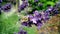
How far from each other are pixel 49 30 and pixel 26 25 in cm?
50

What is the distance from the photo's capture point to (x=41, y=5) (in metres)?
4.84

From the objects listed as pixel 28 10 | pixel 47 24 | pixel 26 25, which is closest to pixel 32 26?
pixel 26 25

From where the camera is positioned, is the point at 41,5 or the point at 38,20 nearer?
the point at 38,20

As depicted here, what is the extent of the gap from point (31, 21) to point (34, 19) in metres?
0.08

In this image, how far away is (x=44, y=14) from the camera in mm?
4113

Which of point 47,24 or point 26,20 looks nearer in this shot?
point 47,24

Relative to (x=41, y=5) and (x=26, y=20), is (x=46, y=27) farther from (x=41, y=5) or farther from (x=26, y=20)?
(x=41, y=5)

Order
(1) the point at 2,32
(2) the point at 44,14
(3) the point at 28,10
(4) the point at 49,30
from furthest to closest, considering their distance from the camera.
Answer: (3) the point at 28,10, (2) the point at 44,14, (1) the point at 2,32, (4) the point at 49,30

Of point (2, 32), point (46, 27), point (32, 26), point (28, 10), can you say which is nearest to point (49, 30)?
point (46, 27)

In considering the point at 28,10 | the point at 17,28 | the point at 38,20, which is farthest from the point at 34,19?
the point at 28,10

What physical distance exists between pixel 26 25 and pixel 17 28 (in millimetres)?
181

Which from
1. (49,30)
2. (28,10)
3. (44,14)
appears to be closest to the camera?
(49,30)

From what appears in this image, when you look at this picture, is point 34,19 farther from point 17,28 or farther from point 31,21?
point 17,28

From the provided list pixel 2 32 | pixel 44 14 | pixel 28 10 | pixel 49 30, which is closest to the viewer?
pixel 49 30
